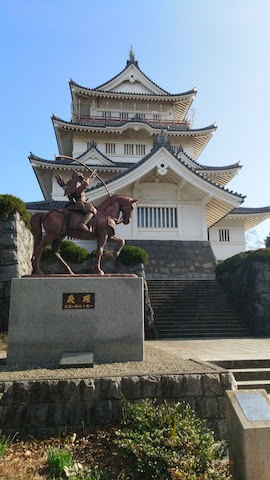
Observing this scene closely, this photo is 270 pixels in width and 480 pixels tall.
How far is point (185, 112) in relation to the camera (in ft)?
100

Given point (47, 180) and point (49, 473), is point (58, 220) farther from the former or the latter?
point (47, 180)

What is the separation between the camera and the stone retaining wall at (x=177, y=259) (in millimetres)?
18406

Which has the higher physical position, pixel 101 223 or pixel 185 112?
pixel 185 112

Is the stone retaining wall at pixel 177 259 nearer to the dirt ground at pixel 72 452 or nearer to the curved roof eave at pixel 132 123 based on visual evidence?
the curved roof eave at pixel 132 123

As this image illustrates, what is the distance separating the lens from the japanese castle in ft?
61.4

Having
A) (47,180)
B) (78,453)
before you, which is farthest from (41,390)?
(47,180)

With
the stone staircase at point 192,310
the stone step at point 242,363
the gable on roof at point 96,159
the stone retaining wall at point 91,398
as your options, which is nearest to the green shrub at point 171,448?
the stone retaining wall at point 91,398

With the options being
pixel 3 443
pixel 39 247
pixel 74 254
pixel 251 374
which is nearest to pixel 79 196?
pixel 39 247

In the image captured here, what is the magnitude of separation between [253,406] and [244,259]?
11976 mm

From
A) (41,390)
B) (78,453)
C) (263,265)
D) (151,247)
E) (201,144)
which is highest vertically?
(201,144)

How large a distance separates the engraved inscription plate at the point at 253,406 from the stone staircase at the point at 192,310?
858 centimetres

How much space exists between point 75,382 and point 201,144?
26777 millimetres

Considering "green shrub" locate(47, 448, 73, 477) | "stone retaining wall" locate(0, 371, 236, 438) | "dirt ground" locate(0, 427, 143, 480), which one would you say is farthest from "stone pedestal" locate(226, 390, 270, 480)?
"green shrub" locate(47, 448, 73, 477)

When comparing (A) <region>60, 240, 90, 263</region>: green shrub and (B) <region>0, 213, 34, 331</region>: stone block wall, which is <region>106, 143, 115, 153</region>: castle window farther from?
(B) <region>0, 213, 34, 331</region>: stone block wall
